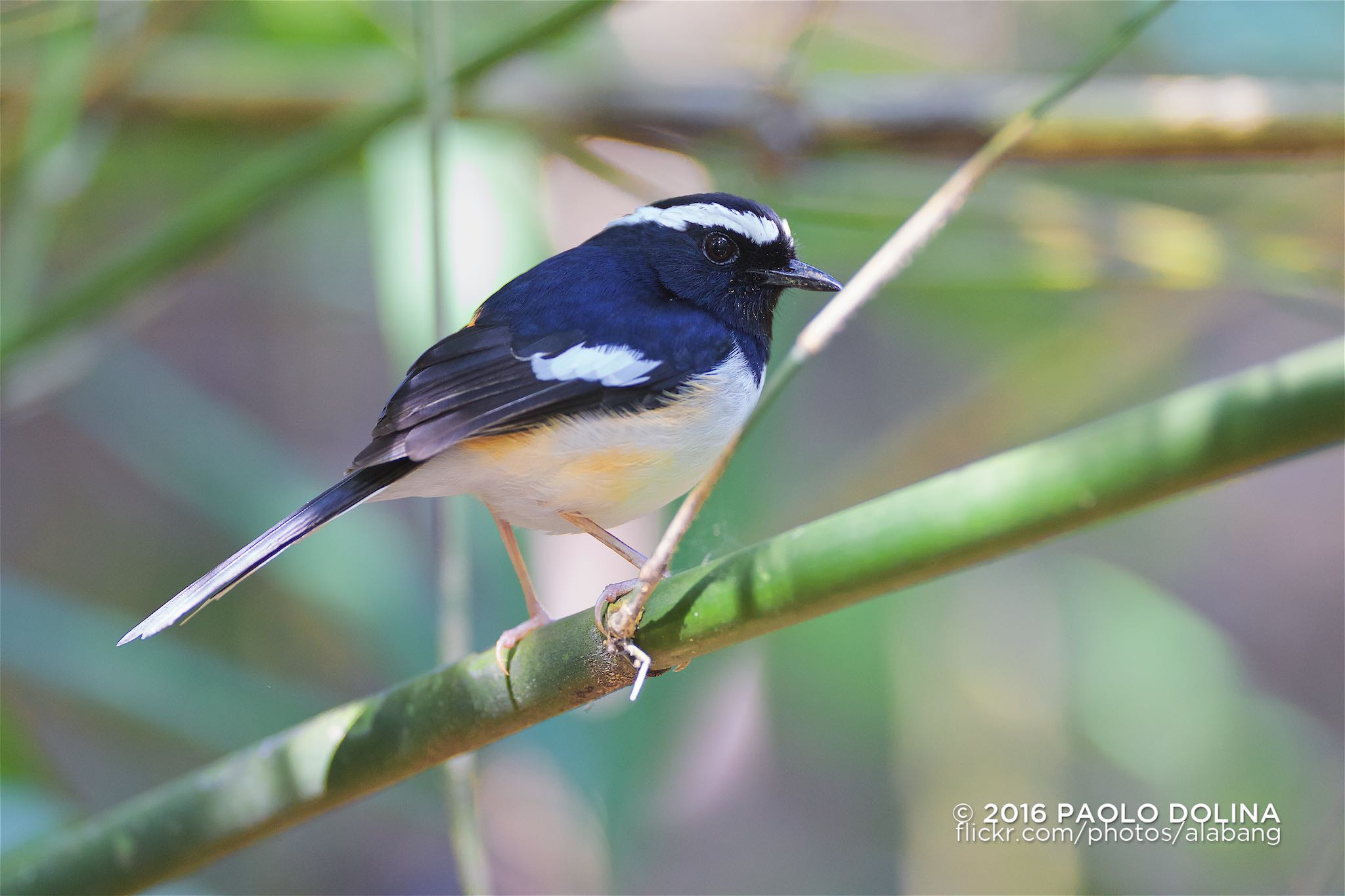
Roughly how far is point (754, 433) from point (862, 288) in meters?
1.13

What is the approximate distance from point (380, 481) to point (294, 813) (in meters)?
0.38

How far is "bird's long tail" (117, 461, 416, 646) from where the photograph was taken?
104 cm

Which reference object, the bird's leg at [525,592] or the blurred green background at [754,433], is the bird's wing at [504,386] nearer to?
the bird's leg at [525,592]

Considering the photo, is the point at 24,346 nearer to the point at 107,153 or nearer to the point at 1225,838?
the point at 107,153

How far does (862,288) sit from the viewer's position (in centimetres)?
87

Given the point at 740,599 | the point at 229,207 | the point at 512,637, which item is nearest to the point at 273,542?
the point at 512,637

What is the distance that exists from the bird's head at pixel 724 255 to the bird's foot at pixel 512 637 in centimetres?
49

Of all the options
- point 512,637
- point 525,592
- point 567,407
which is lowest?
point 512,637

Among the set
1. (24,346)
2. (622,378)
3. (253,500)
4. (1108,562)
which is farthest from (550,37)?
(1108,562)

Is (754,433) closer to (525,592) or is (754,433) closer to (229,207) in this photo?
(525,592)

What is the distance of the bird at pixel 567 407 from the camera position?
4.30ft

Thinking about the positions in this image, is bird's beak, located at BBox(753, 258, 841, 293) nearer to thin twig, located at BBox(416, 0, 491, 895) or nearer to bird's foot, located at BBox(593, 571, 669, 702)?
thin twig, located at BBox(416, 0, 491, 895)

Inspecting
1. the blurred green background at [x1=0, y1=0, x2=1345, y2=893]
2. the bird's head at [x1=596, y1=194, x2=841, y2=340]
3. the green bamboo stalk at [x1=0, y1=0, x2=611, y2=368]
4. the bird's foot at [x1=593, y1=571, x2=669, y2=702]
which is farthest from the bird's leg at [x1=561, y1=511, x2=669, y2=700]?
the green bamboo stalk at [x1=0, y1=0, x2=611, y2=368]

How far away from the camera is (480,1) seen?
2900 millimetres
